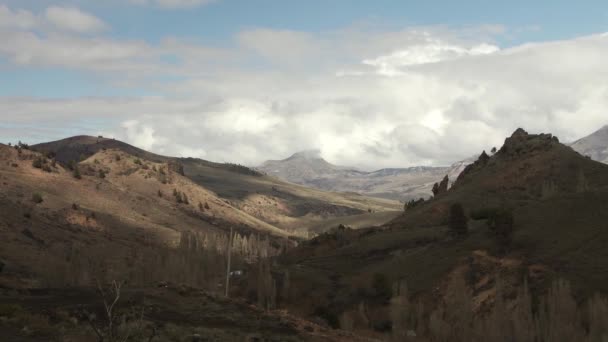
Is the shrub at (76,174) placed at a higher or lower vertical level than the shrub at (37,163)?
lower

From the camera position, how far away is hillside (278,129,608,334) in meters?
71.4

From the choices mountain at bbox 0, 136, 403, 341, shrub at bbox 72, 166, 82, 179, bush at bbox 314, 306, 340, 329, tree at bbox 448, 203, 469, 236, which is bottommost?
bush at bbox 314, 306, 340, 329

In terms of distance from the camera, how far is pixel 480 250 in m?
82.2

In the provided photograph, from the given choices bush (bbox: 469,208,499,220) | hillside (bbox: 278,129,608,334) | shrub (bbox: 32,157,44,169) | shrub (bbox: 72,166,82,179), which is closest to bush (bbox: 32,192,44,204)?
shrub (bbox: 32,157,44,169)

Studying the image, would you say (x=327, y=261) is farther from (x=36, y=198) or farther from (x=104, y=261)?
(x=36, y=198)

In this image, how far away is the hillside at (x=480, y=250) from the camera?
7144 centimetres

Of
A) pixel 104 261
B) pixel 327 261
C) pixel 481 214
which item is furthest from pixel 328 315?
pixel 104 261

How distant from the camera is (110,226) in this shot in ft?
452

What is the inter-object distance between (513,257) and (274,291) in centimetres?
3105

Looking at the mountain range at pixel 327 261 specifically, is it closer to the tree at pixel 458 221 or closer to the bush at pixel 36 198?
the tree at pixel 458 221

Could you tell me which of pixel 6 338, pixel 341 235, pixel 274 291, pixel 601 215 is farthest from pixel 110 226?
pixel 6 338

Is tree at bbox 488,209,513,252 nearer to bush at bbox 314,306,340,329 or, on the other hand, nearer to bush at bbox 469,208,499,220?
bush at bbox 469,208,499,220

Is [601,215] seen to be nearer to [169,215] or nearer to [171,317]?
[171,317]

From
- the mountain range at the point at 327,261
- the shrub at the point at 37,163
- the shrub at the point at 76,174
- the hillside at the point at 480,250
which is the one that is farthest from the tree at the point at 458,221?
the shrub at the point at 37,163
